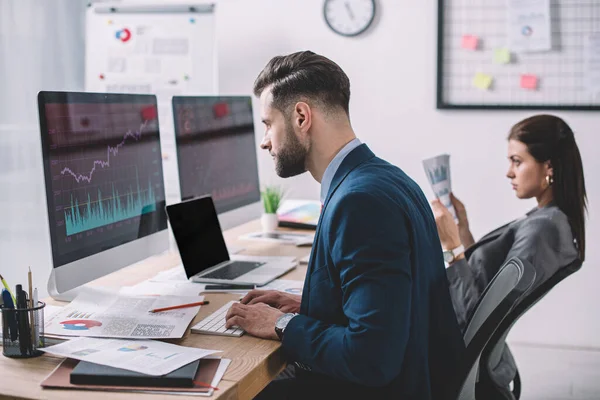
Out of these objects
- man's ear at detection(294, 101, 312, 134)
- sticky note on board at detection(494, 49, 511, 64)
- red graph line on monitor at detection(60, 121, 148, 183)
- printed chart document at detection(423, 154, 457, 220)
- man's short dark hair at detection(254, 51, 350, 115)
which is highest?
sticky note on board at detection(494, 49, 511, 64)

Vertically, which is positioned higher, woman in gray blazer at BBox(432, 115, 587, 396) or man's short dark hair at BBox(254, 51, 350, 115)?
man's short dark hair at BBox(254, 51, 350, 115)

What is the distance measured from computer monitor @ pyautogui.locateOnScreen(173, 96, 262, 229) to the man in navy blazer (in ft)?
2.34

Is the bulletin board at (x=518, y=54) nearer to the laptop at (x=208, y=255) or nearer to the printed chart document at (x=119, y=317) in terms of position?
the laptop at (x=208, y=255)

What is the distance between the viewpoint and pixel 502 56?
11.9 feet

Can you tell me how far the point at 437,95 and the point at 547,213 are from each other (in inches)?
62.2

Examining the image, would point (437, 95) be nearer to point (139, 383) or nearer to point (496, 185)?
point (496, 185)

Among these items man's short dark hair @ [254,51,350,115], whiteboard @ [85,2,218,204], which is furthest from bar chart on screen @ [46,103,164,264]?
whiteboard @ [85,2,218,204]

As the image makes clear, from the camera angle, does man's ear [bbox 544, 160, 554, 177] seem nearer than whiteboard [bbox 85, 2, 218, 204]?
Yes

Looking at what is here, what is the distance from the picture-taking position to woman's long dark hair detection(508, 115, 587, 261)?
2.27 meters

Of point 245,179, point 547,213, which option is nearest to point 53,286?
point 245,179

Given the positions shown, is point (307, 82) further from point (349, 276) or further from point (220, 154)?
point (220, 154)

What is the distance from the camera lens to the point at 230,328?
1674 millimetres

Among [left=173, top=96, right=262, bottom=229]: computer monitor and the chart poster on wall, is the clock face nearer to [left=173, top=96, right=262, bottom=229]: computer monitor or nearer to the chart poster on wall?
the chart poster on wall

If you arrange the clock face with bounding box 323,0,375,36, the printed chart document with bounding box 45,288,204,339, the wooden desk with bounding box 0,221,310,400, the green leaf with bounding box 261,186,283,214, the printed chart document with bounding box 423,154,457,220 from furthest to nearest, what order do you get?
the clock face with bounding box 323,0,375,36, the green leaf with bounding box 261,186,283,214, the printed chart document with bounding box 423,154,457,220, the printed chart document with bounding box 45,288,204,339, the wooden desk with bounding box 0,221,310,400
